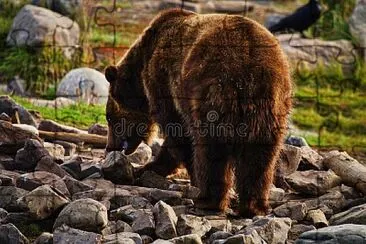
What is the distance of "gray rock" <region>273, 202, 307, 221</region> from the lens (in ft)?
28.5

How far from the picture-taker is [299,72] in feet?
60.0

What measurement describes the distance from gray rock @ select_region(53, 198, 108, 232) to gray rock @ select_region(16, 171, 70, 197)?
0.75 meters

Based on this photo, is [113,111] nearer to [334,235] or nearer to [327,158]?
[327,158]

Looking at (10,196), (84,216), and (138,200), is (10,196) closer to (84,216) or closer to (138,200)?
(84,216)

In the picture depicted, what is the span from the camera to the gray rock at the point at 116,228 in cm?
786

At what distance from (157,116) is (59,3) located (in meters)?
9.05

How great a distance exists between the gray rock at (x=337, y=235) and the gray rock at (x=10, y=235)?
1.96m

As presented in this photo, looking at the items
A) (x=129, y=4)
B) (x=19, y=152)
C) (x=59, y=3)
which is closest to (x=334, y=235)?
(x=19, y=152)

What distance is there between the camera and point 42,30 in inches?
680

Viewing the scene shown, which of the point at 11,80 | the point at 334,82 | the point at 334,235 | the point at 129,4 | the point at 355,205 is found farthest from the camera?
the point at 129,4

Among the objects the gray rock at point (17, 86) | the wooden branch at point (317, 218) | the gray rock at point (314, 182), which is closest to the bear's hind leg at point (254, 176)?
the wooden branch at point (317, 218)

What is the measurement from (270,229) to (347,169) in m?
2.03

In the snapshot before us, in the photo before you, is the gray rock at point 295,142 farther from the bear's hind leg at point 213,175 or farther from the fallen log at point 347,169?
the bear's hind leg at point 213,175
